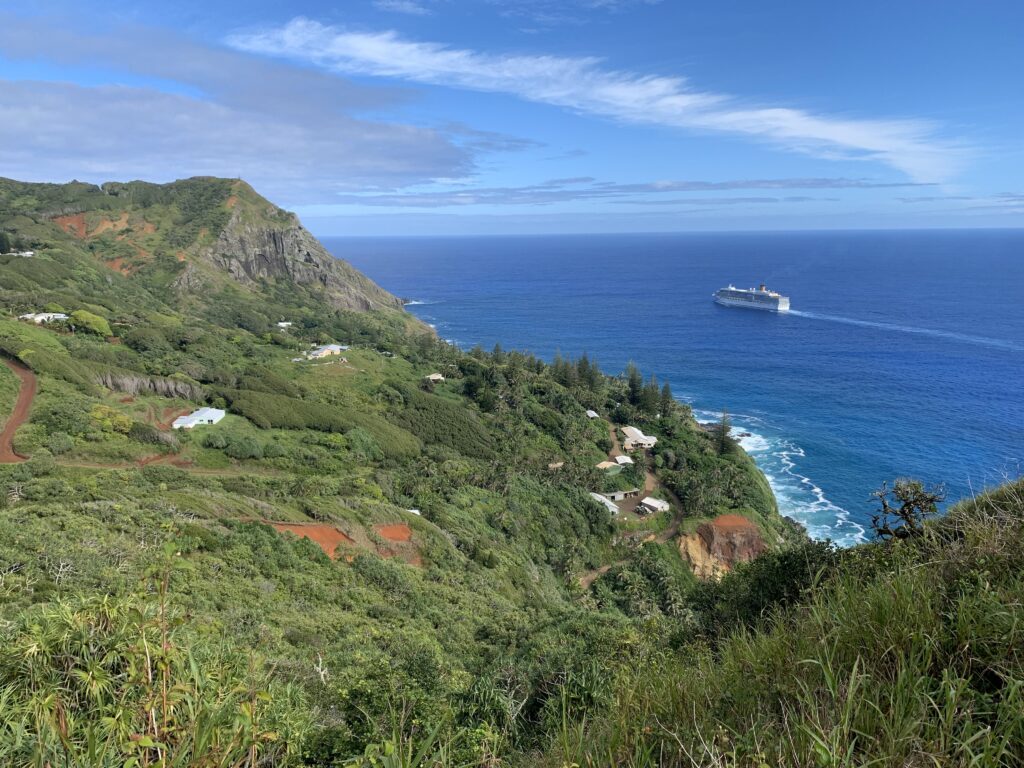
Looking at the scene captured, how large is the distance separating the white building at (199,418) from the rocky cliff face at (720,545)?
99.1 ft

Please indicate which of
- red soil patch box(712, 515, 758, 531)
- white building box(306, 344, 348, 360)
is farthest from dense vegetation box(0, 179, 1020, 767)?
white building box(306, 344, 348, 360)

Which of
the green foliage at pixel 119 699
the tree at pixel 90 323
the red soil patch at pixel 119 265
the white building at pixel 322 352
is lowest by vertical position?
the white building at pixel 322 352

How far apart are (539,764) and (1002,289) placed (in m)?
148

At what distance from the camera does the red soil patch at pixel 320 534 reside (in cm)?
2188

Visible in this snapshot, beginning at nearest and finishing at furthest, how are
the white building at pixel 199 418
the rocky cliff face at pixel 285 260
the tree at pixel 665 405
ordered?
the white building at pixel 199 418 < the tree at pixel 665 405 < the rocky cliff face at pixel 285 260

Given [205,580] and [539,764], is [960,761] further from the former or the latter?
[205,580]

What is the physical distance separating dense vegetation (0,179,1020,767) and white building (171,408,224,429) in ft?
1.99

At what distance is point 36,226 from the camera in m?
81.4

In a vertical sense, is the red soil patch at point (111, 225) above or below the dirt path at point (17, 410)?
above

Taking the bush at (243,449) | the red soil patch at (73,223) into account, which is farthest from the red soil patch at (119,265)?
the bush at (243,449)

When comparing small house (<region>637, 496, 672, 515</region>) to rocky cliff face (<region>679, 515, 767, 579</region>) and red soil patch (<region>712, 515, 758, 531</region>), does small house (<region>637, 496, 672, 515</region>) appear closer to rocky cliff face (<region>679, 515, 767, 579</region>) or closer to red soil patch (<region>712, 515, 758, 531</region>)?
rocky cliff face (<region>679, 515, 767, 579</region>)

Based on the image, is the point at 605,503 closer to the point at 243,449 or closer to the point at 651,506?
the point at 651,506

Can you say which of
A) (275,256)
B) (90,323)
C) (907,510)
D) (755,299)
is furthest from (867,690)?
(275,256)

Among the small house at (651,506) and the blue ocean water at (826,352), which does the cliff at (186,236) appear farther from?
the small house at (651,506)
